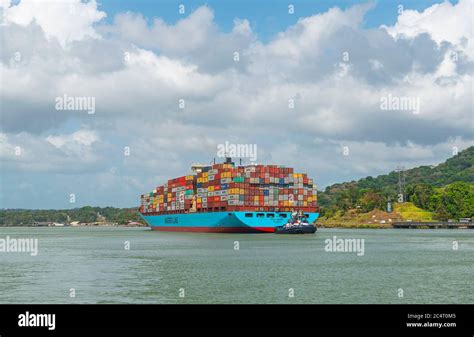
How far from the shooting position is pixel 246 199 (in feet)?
395

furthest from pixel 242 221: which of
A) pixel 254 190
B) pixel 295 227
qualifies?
pixel 295 227

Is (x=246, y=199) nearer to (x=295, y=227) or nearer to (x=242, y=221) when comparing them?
(x=242, y=221)

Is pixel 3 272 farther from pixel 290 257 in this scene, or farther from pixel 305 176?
pixel 305 176

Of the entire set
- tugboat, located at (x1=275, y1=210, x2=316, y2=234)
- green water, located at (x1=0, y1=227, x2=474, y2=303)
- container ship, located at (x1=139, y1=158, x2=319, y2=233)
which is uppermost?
container ship, located at (x1=139, y1=158, x2=319, y2=233)

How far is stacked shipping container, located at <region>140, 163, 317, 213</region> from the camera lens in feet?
396

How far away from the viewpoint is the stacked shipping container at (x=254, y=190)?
121 meters

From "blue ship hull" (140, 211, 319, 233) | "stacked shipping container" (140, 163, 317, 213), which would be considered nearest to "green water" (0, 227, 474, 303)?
"blue ship hull" (140, 211, 319, 233)

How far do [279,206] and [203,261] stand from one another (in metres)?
65.9

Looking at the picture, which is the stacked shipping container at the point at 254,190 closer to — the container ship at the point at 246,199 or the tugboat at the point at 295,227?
the container ship at the point at 246,199

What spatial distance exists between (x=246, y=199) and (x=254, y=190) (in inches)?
113

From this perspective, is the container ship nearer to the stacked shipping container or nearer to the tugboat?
the stacked shipping container

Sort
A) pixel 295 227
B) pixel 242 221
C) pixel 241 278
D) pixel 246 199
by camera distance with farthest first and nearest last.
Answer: pixel 246 199, pixel 242 221, pixel 295 227, pixel 241 278
